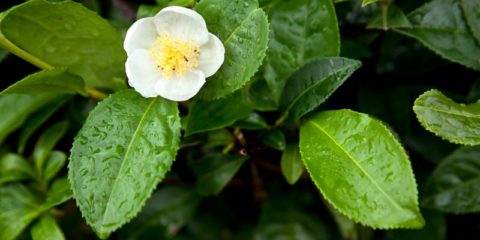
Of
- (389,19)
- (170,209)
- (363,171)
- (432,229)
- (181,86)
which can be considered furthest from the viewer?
(170,209)

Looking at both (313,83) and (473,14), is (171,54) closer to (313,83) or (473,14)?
(313,83)

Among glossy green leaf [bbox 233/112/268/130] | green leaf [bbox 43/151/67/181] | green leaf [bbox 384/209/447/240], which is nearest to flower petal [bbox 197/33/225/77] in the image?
glossy green leaf [bbox 233/112/268/130]

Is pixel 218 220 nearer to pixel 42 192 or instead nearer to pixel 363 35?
pixel 42 192

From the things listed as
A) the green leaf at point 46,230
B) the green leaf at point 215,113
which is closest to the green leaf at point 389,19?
the green leaf at point 215,113

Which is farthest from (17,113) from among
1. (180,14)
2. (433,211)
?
(433,211)

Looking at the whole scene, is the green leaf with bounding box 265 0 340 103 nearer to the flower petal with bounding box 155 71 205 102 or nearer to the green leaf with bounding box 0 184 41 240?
the flower petal with bounding box 155 71 205 102

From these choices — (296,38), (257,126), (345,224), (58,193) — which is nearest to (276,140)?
(257,126)

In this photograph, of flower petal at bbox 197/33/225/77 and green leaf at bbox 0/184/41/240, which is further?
green leaf at bbox 0/184/41/240
